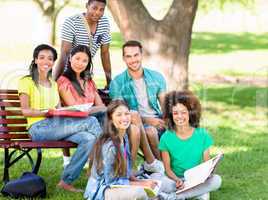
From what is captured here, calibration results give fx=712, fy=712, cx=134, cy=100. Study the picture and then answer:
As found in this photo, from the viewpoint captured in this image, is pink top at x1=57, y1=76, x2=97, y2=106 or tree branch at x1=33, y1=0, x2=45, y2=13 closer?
pink top at x1=57, y1=76, x2=97, y2=106

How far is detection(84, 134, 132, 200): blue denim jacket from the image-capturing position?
5520 millimetres

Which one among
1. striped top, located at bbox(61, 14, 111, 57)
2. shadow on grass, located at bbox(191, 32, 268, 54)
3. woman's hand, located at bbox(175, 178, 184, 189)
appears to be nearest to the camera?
woman's hand, located at bbox(175, 178, 184, 189)

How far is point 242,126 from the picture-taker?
972cm

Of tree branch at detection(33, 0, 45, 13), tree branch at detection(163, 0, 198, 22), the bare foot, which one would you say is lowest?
the bare foot

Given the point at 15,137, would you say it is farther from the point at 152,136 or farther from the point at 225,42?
the point at 225,42

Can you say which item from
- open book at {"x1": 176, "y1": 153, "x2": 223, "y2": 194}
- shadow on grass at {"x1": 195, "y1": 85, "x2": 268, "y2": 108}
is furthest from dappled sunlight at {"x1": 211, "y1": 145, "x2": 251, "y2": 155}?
shadow on grass at {"x1": 195, "y1": 85, "x2": 268, "y2": 108}

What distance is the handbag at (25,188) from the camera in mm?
5836

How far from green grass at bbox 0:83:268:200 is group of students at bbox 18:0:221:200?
40 centimetres

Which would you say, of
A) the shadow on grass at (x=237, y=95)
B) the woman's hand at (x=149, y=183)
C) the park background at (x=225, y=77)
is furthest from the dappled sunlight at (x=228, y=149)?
the shadow on grass at (x=237, y=95)

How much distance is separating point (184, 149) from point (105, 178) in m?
0.81

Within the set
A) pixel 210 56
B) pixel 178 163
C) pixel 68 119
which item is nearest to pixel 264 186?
pixel 178 163

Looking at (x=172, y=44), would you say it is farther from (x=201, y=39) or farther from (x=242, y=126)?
(x=201, y=39)

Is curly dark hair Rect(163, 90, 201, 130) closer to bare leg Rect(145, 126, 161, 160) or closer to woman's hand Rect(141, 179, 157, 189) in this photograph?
bare leg Rect(145, 126, 161, 160)

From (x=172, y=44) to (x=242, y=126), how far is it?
149 centimetres
